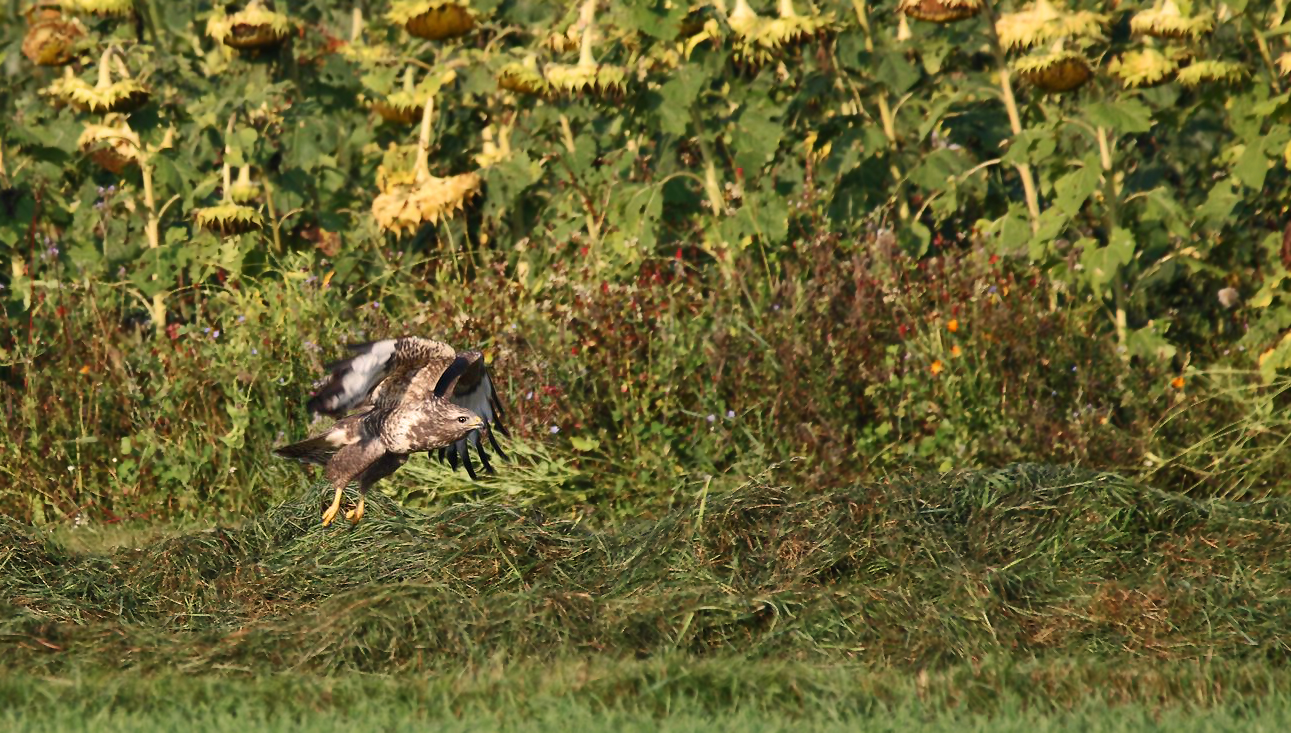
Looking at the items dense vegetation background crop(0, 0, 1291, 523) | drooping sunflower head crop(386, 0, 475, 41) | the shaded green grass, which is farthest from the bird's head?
drooping sunflower head crop(386, 0, 475, 41)

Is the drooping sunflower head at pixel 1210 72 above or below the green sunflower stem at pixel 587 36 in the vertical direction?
above

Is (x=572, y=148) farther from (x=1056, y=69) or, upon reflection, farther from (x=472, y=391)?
(x=472, y=391)

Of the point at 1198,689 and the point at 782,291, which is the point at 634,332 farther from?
the point at 1198,689

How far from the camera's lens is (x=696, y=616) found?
19.3 feet

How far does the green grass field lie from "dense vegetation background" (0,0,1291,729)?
0.06 ft

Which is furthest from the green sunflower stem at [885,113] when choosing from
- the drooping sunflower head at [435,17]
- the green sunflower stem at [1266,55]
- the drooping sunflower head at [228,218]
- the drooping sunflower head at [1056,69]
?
the drooping sunflower head at [228,218]

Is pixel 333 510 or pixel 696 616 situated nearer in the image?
pixel 696 616

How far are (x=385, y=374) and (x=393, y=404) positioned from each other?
0.13m

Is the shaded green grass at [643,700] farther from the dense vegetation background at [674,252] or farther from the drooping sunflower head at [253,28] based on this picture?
the drooping sunflower head at [253,28]

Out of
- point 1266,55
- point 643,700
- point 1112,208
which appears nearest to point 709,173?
point 1112,208

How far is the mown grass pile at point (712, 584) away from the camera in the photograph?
5.69 metres

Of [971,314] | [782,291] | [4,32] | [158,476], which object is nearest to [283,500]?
[158,476]

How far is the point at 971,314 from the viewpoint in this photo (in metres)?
8.33

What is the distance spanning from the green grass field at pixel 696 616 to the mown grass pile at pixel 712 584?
0.01 meters
